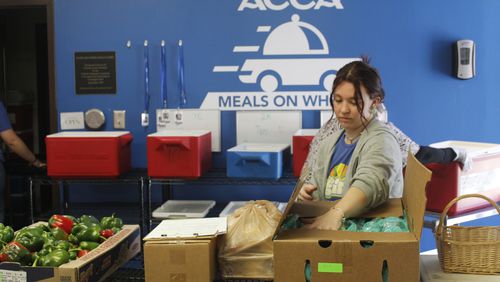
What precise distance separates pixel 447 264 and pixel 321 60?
7.35ft

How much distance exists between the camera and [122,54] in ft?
13.0

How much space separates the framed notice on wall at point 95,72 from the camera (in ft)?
13.0

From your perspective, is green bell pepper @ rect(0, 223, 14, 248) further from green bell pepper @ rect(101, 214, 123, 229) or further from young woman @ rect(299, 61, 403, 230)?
young woman @ rect(299, 61, 403, 230)

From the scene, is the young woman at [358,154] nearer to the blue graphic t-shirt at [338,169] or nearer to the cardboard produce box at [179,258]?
the blue graphic t-shirt at [338,169]

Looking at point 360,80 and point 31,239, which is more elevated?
point 360,80

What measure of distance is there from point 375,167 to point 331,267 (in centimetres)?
53

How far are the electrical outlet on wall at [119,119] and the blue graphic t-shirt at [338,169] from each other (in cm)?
213

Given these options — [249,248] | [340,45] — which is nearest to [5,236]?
[249,248]

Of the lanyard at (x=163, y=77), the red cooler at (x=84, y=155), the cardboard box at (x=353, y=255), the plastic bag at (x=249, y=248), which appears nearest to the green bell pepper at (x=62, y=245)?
the plastic bag at (x=249, y=248)

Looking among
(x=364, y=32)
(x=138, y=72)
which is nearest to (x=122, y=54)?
(x=138, y=72)

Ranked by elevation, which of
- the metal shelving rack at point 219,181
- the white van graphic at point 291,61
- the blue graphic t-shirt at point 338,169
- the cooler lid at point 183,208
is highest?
the white van graphic at point 291,61

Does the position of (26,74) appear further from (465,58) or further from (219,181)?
(465,58)

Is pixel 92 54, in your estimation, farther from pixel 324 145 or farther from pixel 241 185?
pixel 324 145

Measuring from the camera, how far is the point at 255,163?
3467 millimetres
